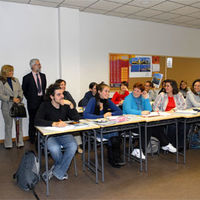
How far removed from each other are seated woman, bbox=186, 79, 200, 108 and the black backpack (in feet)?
10.1

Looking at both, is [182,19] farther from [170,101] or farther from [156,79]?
[170,101]

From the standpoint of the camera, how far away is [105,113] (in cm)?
342

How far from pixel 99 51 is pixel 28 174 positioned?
3652 millimetres

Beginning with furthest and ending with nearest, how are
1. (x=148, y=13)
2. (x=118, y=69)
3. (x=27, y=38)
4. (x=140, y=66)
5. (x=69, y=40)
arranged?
(x=140, y=66) < (x=118, y=69) < (x=148, y=13) < (x=69, y=40) < (x=27, y=38)

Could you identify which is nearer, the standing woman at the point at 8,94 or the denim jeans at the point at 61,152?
the denim jeans at the point at 61,152

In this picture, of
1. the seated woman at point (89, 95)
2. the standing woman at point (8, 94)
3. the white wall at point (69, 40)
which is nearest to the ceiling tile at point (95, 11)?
the white wall at point (69, 40)

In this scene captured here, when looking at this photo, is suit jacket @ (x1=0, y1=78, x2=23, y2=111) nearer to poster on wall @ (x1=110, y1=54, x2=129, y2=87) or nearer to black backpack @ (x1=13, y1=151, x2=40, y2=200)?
black backpack @ (x1=13, y1=151, x2=40, y2=200)

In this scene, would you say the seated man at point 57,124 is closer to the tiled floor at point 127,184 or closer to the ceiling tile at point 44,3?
the tiled floor at point 127,184

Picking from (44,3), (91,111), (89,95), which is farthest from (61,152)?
(44,3)

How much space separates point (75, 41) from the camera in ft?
16.4

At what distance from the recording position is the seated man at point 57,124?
276 centimetres

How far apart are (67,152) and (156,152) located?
5.89ft

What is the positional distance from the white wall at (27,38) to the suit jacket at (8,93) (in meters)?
0.44

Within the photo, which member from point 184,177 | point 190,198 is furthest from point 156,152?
point 190,198
